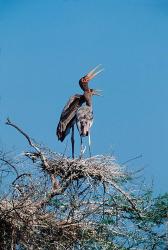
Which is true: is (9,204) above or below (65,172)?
below

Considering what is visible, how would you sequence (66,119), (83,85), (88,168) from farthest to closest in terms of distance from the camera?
(83,85)
(66,119)
(88,168)

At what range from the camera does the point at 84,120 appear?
Result: 12203 millimetres

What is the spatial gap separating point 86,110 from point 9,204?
3.20 metres

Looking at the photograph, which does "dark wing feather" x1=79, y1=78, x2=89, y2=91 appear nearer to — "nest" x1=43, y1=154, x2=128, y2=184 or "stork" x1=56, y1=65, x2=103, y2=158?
"stork" x1=56, y1=65, x2=103, y2=158

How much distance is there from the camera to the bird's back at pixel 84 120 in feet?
40.0

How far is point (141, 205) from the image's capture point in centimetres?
1069

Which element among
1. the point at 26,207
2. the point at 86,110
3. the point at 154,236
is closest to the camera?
the point at 26,207

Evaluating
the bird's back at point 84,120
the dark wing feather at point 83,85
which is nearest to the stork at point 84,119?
the bird's back at point 84,120

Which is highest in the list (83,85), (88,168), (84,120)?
(83,85)

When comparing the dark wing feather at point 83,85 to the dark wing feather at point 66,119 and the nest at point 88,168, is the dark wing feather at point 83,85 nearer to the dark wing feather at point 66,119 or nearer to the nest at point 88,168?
the dark wing feather at point 66,119

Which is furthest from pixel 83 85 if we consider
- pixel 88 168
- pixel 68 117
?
pixel 88 168

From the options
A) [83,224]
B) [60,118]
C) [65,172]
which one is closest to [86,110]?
[60,118]

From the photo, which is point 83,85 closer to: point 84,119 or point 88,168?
point 84,119

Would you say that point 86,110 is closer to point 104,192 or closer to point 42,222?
point 104,192
